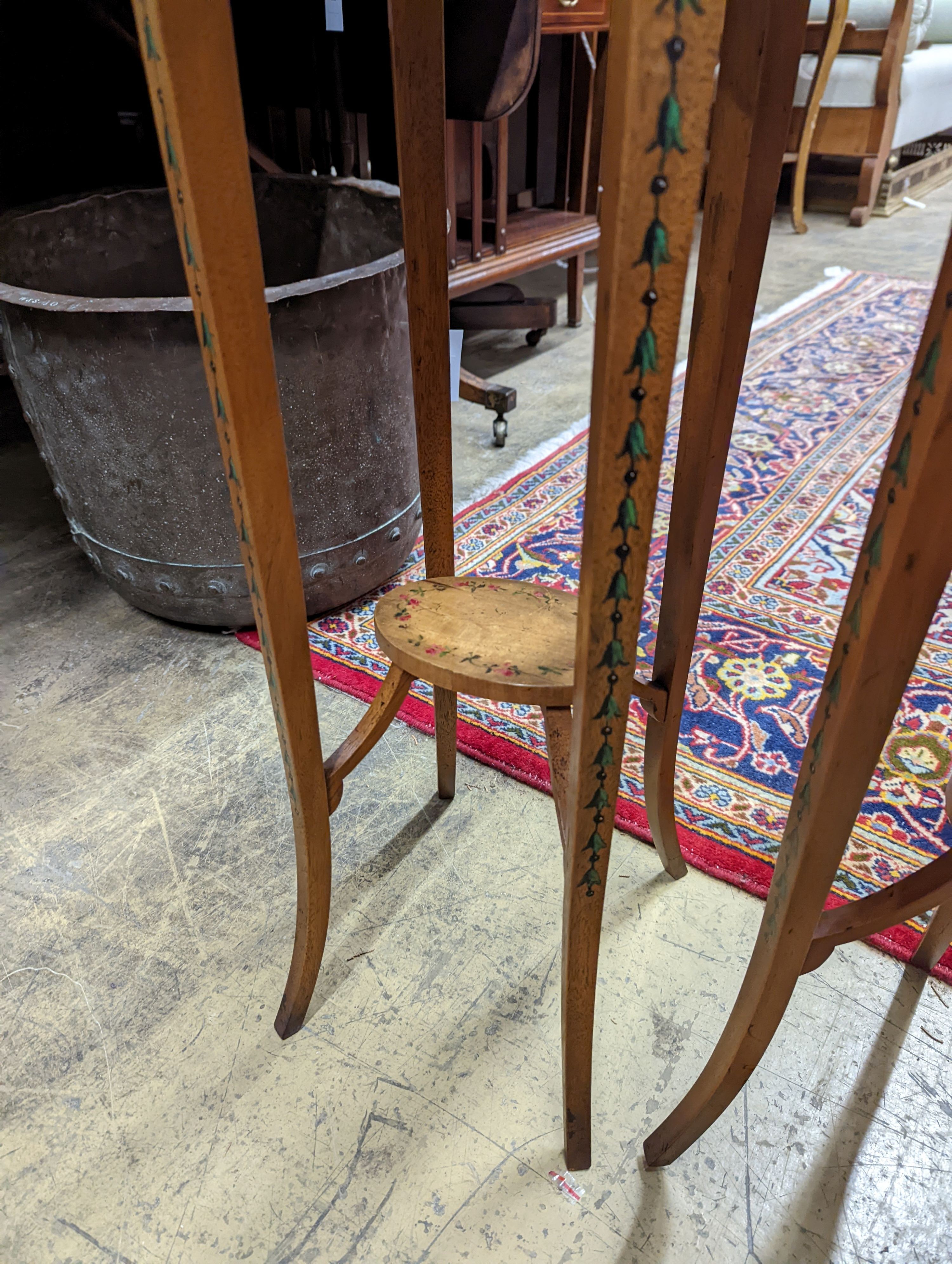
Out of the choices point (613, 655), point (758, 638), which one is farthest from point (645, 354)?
point (758, 638)

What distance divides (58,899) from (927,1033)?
128 centimetres

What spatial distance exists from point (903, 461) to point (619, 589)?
213 millimetres

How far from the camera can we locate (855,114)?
5148mm

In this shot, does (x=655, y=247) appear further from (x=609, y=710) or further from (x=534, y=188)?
(x=534, y=188)

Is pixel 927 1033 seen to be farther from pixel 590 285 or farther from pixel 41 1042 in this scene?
pixel 590 285

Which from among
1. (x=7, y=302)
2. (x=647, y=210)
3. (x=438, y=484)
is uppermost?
(x=647, y=210)

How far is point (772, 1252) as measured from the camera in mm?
934

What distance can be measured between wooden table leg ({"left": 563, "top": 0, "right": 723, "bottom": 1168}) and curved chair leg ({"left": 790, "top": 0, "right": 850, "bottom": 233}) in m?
5.23

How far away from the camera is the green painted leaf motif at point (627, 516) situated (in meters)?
0.63

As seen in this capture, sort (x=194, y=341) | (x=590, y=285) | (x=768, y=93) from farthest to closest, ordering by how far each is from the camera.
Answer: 1. (x=590, y=285)
2. (x=194, y=341)
3. (x=768, y=93)

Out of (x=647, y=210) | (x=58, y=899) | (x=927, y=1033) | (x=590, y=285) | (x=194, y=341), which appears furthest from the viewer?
(x=590, y=285)

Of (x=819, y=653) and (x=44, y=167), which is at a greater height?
(x=44, y=167)

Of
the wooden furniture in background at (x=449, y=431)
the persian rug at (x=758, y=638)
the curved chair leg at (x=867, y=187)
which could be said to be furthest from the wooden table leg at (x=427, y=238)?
the curved chair leg at (x=867, y=187)

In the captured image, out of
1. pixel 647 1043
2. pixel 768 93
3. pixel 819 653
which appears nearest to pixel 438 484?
pixel 768 93
